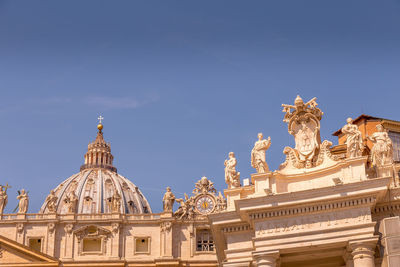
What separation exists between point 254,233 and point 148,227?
211 feet

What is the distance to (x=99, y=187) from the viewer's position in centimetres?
16238

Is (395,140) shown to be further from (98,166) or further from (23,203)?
(98,166)

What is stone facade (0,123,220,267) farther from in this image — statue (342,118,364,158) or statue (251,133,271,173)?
statue (342,118,364,158)

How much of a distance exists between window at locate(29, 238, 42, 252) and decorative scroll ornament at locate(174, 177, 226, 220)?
1650 cm

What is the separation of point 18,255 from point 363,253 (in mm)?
67839

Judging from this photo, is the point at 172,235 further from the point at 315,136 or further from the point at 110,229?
the point at 315,136

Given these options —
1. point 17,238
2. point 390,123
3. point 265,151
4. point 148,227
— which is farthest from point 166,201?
point 265,151

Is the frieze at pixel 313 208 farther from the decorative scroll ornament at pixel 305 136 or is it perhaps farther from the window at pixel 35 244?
the window at pixel 35 244

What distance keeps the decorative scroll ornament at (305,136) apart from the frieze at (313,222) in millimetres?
3389

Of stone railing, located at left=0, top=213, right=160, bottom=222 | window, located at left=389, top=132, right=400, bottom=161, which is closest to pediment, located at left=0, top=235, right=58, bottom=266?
→ stone railing, located at left=0, top=213, right=160, bottom=222

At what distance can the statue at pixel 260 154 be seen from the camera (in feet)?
119

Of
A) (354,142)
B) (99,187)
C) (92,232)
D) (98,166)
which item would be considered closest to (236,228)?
(354,142)

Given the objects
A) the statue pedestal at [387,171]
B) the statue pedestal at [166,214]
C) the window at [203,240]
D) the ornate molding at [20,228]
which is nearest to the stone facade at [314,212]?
the statue pedestal at [387,171]

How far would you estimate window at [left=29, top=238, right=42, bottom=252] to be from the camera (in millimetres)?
97000
